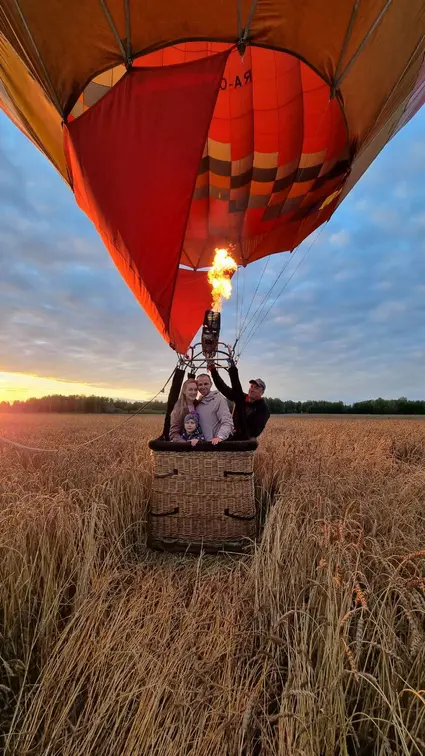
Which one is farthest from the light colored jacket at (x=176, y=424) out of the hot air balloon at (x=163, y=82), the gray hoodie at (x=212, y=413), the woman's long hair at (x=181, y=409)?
the hot air balloon at (x=163, y=82)

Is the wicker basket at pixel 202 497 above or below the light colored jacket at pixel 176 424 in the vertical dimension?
below

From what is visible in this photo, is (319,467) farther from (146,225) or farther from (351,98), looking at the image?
(351,98)

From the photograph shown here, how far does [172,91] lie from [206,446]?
9.02 ft

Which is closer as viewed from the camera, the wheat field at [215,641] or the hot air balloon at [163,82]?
the wheat field at [215,641]

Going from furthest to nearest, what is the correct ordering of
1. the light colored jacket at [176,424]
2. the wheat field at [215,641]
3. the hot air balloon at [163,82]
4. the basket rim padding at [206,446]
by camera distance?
the light colored jacket at [176,424]
the basket rim padding at [206,446]
the hot air balloon at [163,82]
the wheat field at [215,641]

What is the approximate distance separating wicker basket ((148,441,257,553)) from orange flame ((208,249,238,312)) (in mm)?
2998

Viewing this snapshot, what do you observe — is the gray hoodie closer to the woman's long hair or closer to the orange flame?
the woman's long hair

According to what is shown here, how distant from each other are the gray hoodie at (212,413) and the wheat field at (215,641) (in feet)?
3.02

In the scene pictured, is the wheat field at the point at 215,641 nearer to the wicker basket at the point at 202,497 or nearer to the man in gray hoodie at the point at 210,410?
the wicker basket at the point at 202,497

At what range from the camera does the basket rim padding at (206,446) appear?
3.59 m

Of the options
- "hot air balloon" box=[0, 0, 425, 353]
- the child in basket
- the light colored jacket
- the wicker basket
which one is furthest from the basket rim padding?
"hot air balloon" box=[0, 0, 425, 353]

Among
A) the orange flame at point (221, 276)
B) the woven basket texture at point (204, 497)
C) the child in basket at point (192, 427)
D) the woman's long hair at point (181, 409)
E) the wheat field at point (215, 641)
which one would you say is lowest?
the wheat field at point (215, 641)

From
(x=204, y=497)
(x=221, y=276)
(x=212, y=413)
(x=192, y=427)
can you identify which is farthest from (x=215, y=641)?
(x=221, y=276)

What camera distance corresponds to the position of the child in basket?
163 inches
